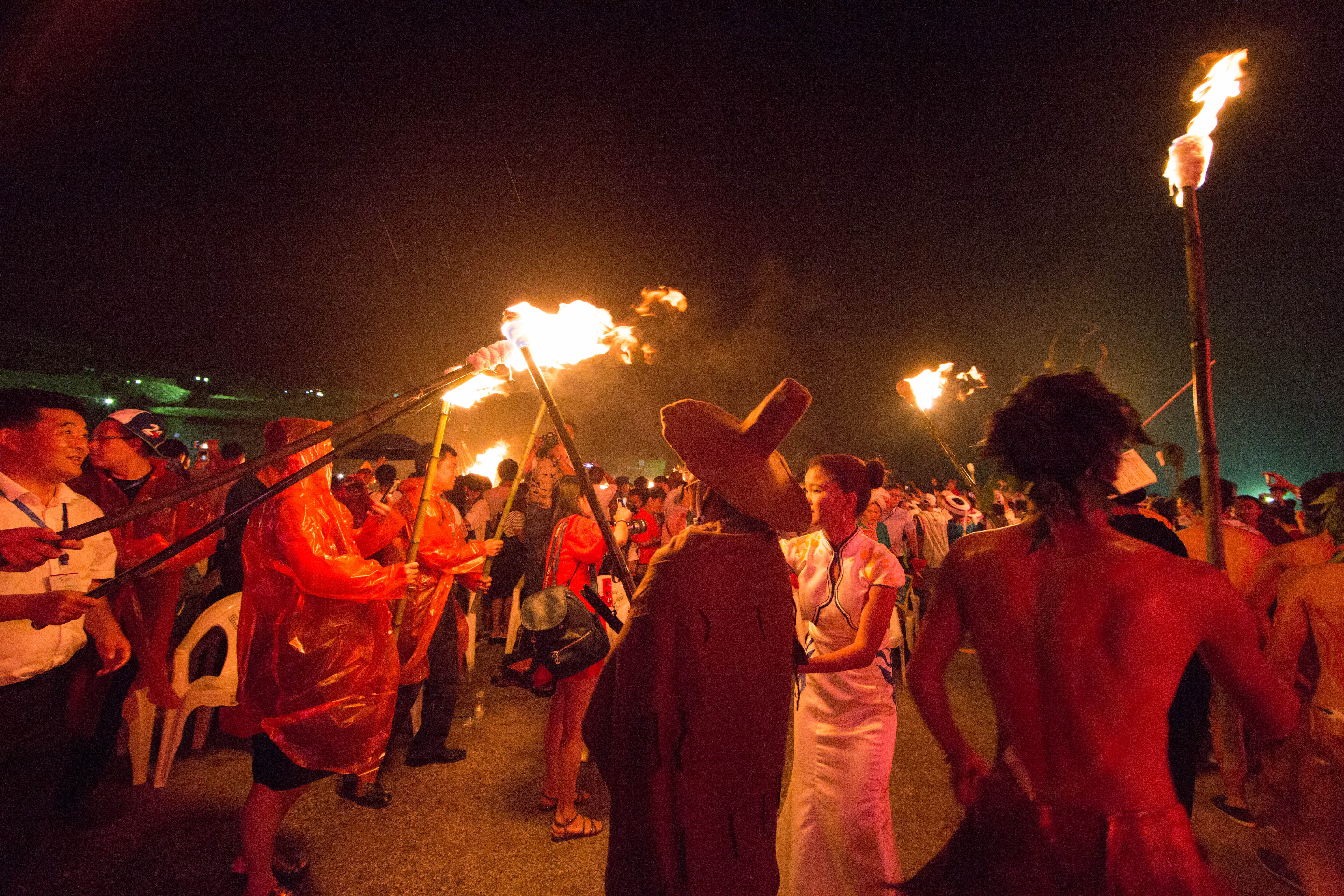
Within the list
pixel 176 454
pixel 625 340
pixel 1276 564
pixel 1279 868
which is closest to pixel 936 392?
pixel 1276 564

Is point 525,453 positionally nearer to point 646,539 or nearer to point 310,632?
point 310,632

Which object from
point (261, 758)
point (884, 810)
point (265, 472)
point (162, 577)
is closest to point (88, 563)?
point (265, 472)

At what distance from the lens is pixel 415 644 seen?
411 cm

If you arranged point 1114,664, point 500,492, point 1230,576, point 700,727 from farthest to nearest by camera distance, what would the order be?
point 500,492, point 1230,576, point 700,727, point 1114,664

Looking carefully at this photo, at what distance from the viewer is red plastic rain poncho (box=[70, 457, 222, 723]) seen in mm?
3756

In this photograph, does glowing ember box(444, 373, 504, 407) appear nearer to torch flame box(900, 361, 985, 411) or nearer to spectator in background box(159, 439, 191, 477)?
torch flame box(900, 361, 985, 411)

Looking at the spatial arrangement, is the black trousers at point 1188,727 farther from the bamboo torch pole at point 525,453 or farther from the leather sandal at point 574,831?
the bamboo torch pole at point 525,453

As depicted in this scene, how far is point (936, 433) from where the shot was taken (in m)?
4.45

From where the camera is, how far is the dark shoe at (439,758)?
4387 millimetres

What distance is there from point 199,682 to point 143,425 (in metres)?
1.97

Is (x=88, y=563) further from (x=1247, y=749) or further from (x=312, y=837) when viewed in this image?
(x=1247, y=749)

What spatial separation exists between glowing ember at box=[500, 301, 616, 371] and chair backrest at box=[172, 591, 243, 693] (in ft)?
9.27

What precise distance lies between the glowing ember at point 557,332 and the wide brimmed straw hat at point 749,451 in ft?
5.09

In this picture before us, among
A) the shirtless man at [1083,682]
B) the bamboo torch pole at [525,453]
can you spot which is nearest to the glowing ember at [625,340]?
the bamboo torch pole at [525,453]
